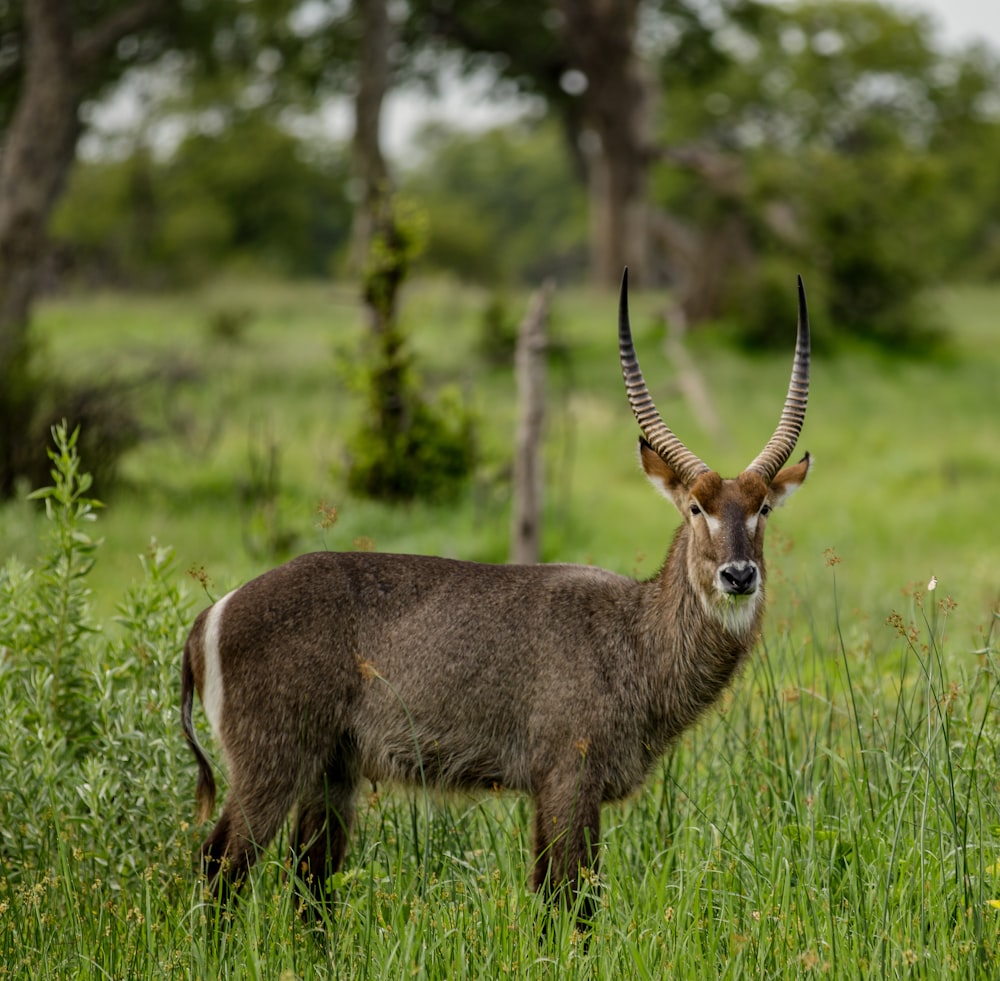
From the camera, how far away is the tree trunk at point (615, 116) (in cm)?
2248

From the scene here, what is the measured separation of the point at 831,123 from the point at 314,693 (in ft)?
144

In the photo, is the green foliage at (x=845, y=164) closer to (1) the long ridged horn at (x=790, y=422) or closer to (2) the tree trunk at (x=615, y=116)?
(2) the tree trunk at (x=615, y=116)

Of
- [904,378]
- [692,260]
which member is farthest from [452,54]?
[904,378]

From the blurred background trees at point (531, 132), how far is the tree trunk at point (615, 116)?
5 cm

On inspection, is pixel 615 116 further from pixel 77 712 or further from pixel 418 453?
pixel 77 712

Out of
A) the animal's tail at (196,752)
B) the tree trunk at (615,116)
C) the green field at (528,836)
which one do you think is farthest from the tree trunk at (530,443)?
the tree trunk at (615,116)

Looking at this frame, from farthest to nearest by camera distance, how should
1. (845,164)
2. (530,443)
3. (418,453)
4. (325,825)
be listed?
(845,164) → (418,453) → (530,443) → (325,825)

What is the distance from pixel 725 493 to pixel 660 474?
32 cm

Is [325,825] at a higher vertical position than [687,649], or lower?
lower

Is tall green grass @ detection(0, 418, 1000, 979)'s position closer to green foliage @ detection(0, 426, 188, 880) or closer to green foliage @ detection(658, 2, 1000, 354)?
green foliage @ detection(0, 426, 188, 880)

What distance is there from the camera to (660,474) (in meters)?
4.01

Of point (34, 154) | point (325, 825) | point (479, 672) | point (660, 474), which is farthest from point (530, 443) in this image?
point (34, 154)

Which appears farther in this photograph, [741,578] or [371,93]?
[371,93]

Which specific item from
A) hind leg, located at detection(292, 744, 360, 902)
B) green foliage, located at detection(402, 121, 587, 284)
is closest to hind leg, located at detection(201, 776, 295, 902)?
hind leg, located at detection(292, 744, 360, 902)
